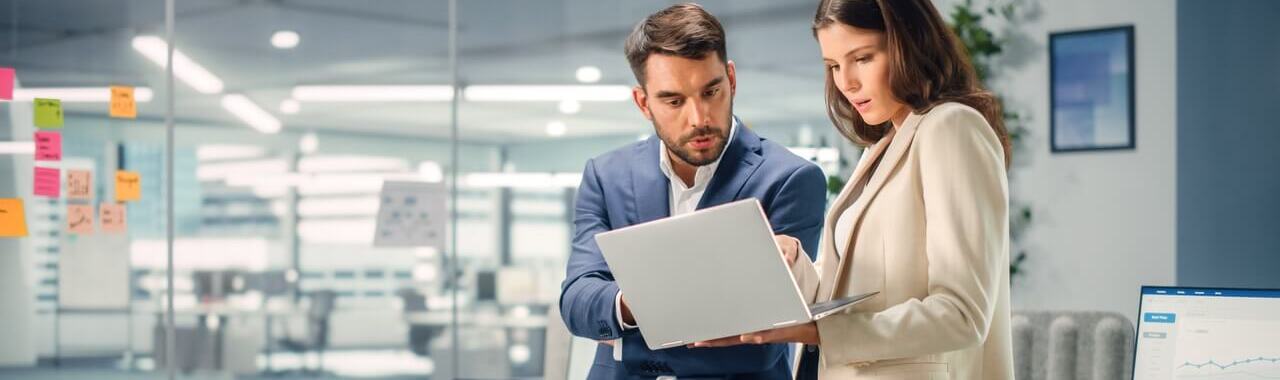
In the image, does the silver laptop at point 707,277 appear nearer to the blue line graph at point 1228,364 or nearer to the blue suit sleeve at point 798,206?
the blue suit sleeve at point 798,206

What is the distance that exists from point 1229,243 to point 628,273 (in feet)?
13.3

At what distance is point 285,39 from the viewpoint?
4699 mm

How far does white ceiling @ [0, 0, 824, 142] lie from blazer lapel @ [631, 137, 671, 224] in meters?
3.10

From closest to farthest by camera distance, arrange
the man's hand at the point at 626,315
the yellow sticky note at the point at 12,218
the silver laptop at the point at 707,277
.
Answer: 1. the silver laptop at the point at 707,277
2. the man's hand at the point at 626,315
3. the yellow sticky note at the point at 12,218

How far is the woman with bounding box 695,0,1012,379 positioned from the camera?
133 cm

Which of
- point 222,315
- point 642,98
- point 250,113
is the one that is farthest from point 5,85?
point 642,98

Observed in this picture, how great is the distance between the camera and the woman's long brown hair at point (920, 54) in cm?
141

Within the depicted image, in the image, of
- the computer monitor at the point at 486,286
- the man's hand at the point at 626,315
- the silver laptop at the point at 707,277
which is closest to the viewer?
the silver laptop at the point at 707,277

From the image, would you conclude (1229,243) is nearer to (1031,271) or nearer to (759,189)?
(1031,271)

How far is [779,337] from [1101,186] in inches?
154

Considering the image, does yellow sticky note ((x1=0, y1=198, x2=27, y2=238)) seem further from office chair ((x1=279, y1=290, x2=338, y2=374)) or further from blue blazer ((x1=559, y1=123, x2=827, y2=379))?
blue blazer ((x1=559, y1=123, x2=827, y2=379))

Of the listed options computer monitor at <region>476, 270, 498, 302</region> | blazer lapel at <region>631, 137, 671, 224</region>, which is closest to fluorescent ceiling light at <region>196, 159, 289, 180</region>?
computer monitor at <region>476, 270, 498, 302</region>

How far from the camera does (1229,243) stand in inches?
185

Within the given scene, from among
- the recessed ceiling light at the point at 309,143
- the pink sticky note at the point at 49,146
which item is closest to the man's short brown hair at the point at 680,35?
the pink sticky note at the point at 49,146
